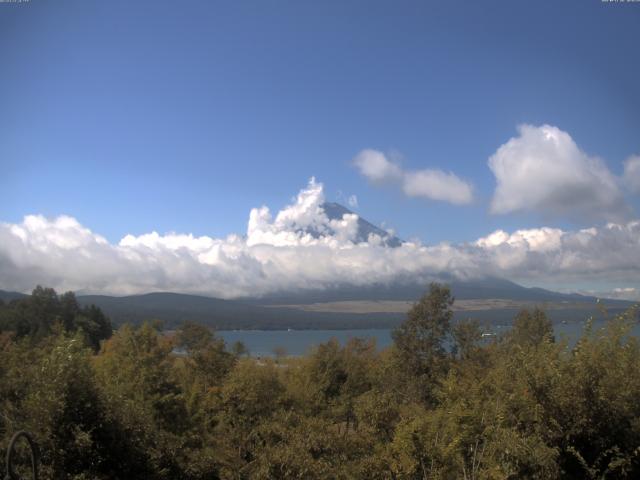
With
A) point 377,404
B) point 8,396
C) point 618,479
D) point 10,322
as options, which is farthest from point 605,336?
point 10,322

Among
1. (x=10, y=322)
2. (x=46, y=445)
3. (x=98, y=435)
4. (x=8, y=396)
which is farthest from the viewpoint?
(x=10, y=322)

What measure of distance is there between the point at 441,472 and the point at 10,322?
8505 centimetres

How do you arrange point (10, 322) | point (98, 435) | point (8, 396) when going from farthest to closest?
point (10, 322), point (8, 396), point (98, 435)

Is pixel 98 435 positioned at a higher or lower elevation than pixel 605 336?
lower

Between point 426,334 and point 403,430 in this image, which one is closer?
point 403,430

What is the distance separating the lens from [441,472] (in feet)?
39.6

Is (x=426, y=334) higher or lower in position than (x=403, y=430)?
lower

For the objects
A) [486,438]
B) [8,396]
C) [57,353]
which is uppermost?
[57,353]

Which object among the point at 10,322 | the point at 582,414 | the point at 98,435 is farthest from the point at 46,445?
the point at 10,322

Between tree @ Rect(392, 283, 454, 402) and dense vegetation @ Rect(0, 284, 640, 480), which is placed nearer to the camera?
dense vegetation @ Rect(0, 284, 640, 480)

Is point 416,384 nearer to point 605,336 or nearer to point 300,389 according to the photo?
point 300,389

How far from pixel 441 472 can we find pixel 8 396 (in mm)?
10363

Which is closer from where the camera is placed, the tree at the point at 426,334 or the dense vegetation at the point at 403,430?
the dense vegetation at the point at 403,430

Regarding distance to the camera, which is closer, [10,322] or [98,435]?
[98,435]
